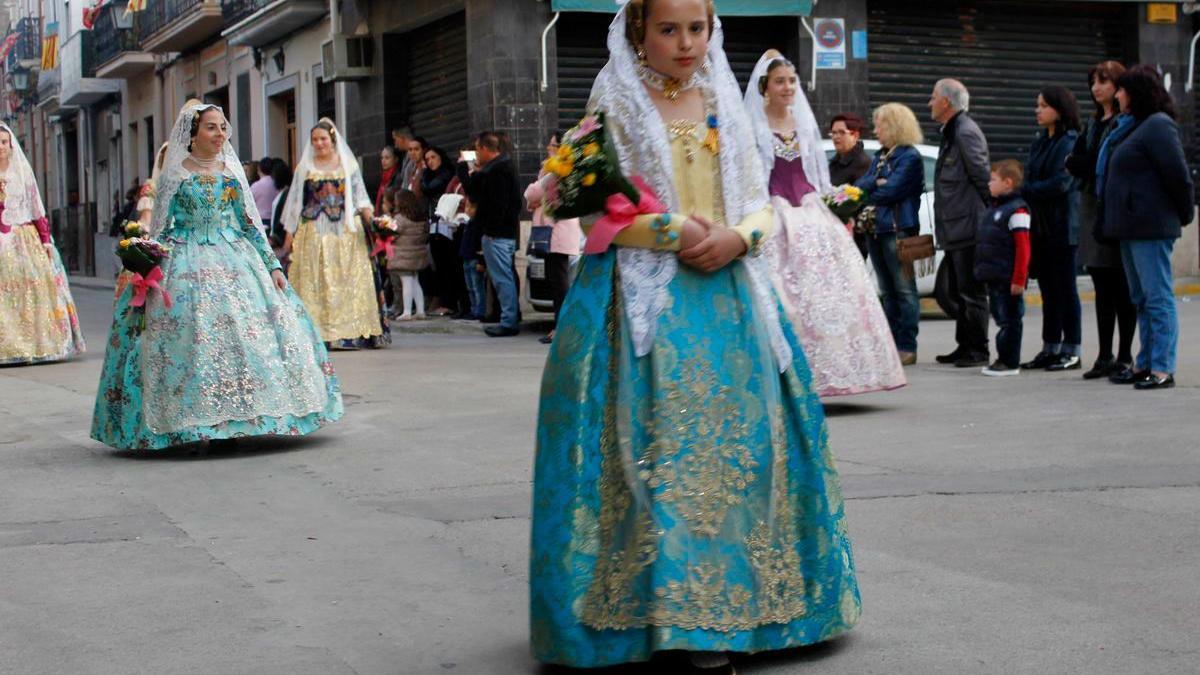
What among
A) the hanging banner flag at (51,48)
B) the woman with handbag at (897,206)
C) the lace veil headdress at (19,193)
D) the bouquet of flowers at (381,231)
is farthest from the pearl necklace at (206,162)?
the hanging banner flag at (51,48)

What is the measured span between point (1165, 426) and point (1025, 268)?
2.76 metres

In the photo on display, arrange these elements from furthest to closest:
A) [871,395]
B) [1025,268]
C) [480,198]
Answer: [480,198]
[1025,268]
[871,395]

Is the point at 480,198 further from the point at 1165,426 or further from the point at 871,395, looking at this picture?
the point at 1165,426

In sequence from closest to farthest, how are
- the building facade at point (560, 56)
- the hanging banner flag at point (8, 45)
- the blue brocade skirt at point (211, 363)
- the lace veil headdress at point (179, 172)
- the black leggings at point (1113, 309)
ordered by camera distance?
1. the blue brocade skirt at point (211, 363)
2. the lace veil headdress at point (179, 172)
3. the black leggings at point (1113, 309)
4. the building facade at point (560, 56)
5. the hanging banner flag at point (8, 45)

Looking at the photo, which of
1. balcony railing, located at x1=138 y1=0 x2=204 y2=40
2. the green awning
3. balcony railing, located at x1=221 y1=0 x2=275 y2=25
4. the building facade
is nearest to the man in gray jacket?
the green awning

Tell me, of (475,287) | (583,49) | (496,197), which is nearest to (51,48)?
(583,49)

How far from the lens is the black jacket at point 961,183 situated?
11.8 m

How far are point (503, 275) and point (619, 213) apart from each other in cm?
1216

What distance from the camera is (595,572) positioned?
13.7ft

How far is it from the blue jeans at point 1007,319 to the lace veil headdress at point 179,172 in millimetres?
4837

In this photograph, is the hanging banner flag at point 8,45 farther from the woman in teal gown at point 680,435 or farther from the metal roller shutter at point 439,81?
the woman in teal gown at point 680,435

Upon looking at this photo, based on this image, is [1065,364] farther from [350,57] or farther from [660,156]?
[350,57]

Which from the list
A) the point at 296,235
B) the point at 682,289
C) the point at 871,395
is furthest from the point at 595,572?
the point at 296,235

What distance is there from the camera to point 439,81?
73.3 ft
